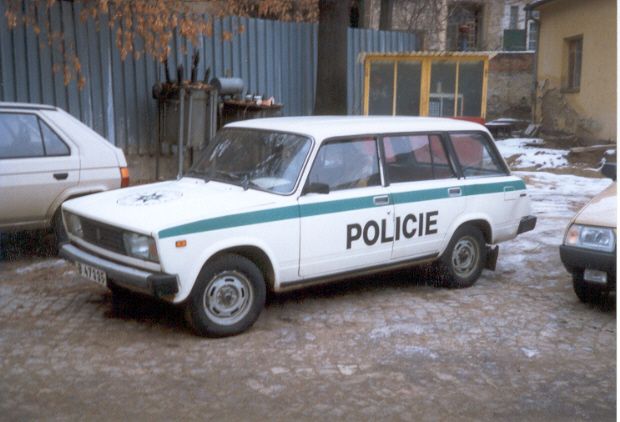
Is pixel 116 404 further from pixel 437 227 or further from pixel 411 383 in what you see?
pixel 437 227

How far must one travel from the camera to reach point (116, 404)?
4438 millimetres

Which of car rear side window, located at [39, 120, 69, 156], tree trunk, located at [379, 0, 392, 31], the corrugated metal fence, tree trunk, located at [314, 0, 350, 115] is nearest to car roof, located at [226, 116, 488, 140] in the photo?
car rear side window, located at [39, 120, 69, 156]

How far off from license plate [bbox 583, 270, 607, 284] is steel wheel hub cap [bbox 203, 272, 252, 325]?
9.13 ft

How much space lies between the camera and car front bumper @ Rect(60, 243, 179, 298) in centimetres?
512

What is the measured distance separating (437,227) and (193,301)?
2468 millimetres

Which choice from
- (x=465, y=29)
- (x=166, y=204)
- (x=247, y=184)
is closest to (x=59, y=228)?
(x=166, y=204)

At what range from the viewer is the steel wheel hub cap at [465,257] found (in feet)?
23.1

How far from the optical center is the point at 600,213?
20.5 ft

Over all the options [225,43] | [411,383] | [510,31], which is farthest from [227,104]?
[510,31]

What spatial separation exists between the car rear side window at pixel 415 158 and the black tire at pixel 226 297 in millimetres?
1640

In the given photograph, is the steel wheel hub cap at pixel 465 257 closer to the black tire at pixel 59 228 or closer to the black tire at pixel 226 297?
the black tire at pixel 226 297

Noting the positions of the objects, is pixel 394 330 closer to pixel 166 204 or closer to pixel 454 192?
pixel 454 192

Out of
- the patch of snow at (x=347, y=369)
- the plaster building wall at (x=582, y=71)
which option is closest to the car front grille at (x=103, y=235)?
the patch of snow at (x=347, y=369)

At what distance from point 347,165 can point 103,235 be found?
207 centimetres
